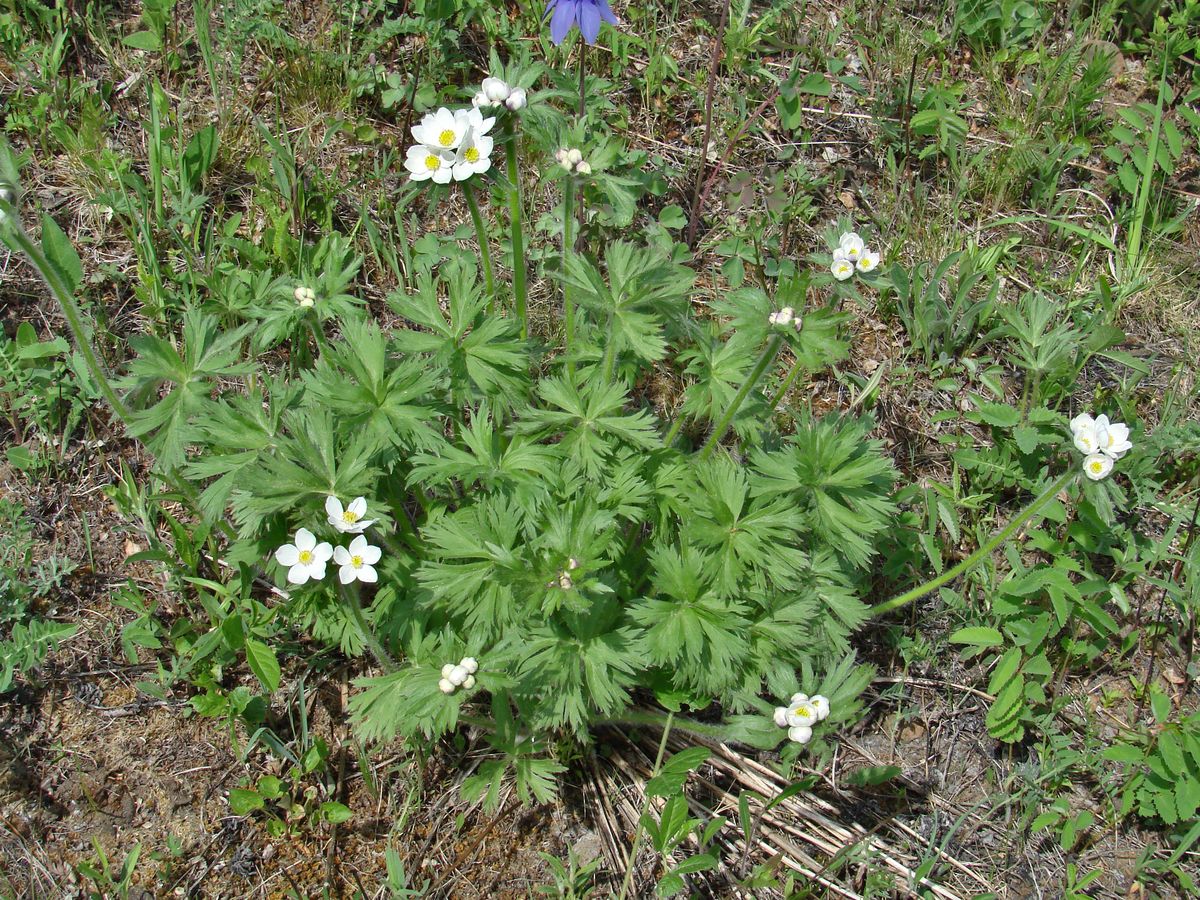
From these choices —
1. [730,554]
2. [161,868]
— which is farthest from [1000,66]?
Result: [161,868]

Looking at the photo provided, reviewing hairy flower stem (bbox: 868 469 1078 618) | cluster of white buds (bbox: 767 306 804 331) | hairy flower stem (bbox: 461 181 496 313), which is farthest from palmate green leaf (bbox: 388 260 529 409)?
hairy flower stem (bbox: 868 469 1078 618)

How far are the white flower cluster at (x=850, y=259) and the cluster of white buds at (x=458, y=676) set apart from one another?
152 cm

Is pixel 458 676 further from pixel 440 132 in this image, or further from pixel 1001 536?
pixel 1001 536

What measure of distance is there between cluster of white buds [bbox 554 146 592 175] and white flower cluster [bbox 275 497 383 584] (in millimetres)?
1070

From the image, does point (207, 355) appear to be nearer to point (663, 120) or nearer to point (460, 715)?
point (460, 715)

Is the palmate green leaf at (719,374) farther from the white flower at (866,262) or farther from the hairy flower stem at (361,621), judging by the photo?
the hairy flower stem at (361,621)

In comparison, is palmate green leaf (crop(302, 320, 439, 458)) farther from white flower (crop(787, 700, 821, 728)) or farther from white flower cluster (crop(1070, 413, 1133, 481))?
white flower cluster (crop(1070, 413, 1133, 481))

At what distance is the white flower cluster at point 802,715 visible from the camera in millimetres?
2568

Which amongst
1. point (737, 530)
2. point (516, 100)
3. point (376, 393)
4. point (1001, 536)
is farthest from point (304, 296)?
point (1001, 536)

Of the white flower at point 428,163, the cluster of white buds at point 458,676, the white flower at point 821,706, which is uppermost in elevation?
the white flower at point 428,163

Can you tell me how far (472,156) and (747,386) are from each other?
0.98m

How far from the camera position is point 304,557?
8.31 ft

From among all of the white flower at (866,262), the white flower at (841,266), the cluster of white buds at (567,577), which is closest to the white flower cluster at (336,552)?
the cluster of white buds at (567,577)

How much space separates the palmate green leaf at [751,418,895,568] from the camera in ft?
9.31
